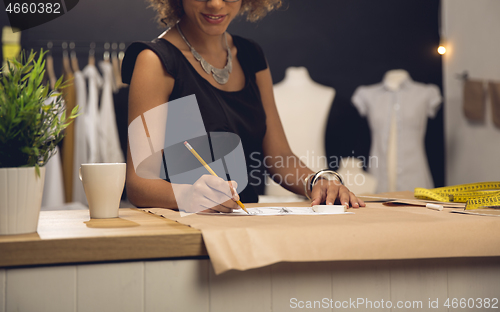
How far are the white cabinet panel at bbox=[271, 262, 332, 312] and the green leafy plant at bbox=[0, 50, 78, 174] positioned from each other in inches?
13.5

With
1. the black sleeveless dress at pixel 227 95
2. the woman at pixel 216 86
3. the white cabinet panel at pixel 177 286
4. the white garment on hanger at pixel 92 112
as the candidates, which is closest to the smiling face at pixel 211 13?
the woman at pixel 216 86

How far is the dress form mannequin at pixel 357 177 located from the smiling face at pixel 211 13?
159 cm

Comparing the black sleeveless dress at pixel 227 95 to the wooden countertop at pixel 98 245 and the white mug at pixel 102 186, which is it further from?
the wooden countertop at pixel 98 245

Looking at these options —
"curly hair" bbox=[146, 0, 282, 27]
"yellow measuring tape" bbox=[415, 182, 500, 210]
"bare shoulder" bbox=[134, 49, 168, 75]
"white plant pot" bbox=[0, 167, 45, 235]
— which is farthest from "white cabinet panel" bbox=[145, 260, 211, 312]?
"curly hair" bbox=[146, 0, 282, 27]

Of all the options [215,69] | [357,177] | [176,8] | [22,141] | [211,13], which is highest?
[176,8]

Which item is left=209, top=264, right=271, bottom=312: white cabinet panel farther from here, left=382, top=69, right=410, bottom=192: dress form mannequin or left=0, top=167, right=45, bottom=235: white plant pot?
left=382, top=69, right=410, bottom=192: dress form mannequin

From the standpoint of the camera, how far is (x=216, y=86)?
1.22m

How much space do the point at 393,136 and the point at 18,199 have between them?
2.44 meters

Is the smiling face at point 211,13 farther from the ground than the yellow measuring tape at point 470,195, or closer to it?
farther from the ground

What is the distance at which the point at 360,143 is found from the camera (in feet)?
9.02

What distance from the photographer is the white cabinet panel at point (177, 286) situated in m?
0.49

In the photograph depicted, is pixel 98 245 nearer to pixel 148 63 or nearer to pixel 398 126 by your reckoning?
pixel 148 63

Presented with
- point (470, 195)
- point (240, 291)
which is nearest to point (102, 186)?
point (240, 291)

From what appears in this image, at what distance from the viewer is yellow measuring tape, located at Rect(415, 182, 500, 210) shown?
766mm
